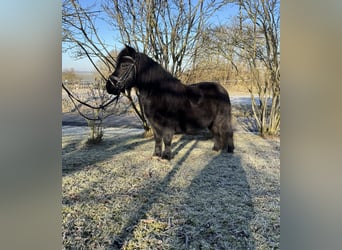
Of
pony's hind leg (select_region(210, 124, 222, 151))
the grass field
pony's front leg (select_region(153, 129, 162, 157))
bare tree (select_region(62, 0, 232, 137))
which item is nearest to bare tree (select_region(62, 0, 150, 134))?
bare tree (select_region(62, 0, 232, 137))

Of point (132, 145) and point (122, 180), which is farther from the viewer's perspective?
point (132, 145)

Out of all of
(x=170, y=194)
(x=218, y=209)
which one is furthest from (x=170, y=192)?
(x=218, y=209)

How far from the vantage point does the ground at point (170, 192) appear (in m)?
1.19

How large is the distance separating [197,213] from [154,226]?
0.22 metres

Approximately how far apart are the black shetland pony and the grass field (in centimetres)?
9

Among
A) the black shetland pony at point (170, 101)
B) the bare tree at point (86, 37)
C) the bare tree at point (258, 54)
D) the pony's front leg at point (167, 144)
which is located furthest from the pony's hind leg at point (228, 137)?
the bare tree at point (86, 37)

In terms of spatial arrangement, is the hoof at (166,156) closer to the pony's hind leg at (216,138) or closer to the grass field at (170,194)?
the grass field at (170,194)

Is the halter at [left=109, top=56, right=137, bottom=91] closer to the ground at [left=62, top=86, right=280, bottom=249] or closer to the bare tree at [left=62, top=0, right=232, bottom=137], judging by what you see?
the bare tree at [left=62, top=0, right=232, bottom=137]

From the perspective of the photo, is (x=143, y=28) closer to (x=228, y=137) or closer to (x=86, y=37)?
(x=86, y=37)

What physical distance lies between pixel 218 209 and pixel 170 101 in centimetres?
70
